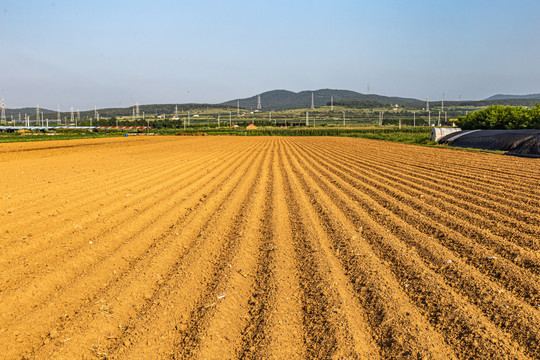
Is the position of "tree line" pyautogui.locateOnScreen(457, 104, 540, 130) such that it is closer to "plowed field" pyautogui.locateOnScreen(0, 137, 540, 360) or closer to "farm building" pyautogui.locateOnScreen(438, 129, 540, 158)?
"farm building" pyautogui.locateOnScreen(438, 129, 540, 158)

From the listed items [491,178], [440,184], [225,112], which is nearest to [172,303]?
[440,184]

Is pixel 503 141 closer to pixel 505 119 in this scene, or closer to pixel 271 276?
Result: pixel 505 119

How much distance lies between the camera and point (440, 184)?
462 inches

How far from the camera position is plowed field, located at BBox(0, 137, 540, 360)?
348 centimetres

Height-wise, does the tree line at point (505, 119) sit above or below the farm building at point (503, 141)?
above

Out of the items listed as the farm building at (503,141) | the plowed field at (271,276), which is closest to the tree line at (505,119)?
the farm building at (503,141)

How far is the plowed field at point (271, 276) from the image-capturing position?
11.4 ft

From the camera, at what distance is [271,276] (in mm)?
4980

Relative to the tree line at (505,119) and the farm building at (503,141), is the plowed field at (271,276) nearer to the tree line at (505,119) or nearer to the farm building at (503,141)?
the farm building at (503,141)

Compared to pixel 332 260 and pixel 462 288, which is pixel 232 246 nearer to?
pixel 332 260

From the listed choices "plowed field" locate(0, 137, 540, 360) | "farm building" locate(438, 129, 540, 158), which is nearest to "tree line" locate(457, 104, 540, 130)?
"farm building" locate(438, 129, 540, 158)

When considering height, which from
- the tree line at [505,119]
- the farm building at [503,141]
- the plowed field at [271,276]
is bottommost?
the plowed field at [271,276]

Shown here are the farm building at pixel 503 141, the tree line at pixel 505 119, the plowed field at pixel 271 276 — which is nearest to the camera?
the plowed field at pixel 271 276

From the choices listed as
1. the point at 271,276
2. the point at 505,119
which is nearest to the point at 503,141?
the point at 505,119
